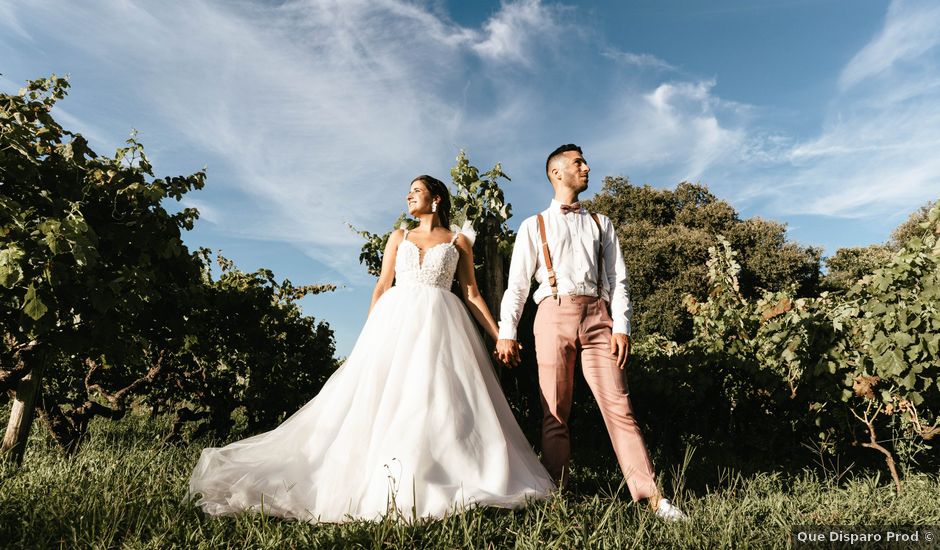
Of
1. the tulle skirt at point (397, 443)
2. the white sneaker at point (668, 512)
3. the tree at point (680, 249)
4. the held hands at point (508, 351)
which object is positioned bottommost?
the white sneaker at point (668, 512)

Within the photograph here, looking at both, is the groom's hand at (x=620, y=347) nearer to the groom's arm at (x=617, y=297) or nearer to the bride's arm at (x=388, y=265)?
the groom's arm at (x=617, y=297)

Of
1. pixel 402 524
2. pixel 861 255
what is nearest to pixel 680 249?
pixel 861 255

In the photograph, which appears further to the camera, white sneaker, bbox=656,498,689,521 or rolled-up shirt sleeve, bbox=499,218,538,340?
rolled-up shirt sleeve, bbox=499,218,538,340

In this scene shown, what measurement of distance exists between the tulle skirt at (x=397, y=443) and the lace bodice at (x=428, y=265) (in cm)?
11

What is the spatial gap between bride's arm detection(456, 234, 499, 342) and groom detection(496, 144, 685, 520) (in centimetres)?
46

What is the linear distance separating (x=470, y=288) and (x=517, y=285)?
0.63 m

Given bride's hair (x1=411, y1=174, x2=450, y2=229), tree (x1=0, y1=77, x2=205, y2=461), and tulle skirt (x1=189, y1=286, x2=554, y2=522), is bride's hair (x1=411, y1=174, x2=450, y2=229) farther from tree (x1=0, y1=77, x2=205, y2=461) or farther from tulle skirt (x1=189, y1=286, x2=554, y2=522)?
tree (x1=0, y1=77, x2=205, y2=461)

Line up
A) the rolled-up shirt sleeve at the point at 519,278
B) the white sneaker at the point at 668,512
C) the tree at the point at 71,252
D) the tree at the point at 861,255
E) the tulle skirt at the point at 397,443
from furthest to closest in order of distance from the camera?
the tree at the point at 861,255, the rolled-up shirt sleeve at the point at 519,278, the tree at the point at 71,252, the white sneaker at the point at 668,512, the tulle skirt at the point at 397,443

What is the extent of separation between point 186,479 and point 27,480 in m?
1.16

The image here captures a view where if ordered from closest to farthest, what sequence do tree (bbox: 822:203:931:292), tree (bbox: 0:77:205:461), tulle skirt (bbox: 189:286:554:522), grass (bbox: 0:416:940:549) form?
grass (bbox: 0:416:940:549)
tulle skirt (bbox: 189:286:554:522)
tree (bbox: 0:77:205:461)
tree (bbox: 822:203:931:292)

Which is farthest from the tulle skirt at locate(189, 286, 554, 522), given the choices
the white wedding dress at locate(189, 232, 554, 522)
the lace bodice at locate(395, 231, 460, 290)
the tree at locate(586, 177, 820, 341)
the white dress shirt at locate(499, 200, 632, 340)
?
the tree at locate(586, 177, 820, 341)

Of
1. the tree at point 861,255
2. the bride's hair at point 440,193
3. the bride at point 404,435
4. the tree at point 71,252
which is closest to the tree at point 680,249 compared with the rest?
the tree at point 861,255

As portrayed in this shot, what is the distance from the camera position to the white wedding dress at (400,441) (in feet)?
11.0

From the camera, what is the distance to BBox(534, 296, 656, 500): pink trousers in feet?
13.0
